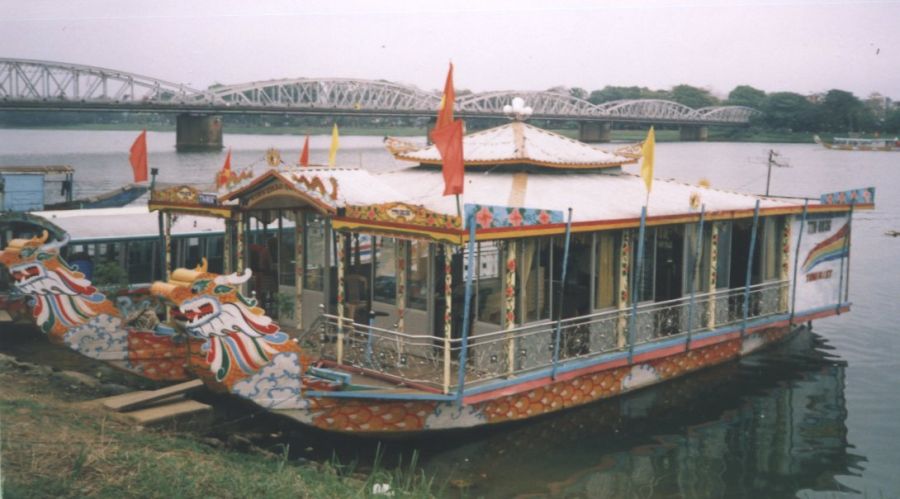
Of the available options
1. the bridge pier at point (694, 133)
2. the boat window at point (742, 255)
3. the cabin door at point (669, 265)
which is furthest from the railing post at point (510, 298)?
the bridge pier at point (694, 133)

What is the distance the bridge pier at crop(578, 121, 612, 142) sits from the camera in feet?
195

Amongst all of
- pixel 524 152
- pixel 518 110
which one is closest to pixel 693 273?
pixel 524 152

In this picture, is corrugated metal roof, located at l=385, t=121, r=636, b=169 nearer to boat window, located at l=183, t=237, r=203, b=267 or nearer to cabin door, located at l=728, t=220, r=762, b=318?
cabin door, located at l=728, t=220, r=762, b=318

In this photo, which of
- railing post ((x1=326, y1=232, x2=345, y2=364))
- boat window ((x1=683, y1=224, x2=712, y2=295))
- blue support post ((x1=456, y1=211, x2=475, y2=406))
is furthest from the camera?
boat window ((x1=683, y1=224, x2=712, y2=295))

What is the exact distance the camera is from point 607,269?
1229 cm

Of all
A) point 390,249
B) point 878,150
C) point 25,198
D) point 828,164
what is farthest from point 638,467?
point 878,150

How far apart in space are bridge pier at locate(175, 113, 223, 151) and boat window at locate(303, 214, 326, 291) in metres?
43.9

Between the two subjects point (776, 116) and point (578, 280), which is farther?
point (776, 116)

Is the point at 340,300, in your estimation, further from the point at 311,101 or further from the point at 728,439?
the point at 311,101

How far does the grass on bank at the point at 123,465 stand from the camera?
7.02 metres

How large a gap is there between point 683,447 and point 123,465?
762 cm

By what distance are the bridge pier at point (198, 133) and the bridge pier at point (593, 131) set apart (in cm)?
2483

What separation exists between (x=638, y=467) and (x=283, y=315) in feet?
18.3

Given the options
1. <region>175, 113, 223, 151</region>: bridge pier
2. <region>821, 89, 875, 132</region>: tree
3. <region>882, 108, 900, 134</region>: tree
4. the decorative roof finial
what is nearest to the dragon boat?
the decorative roof finial
